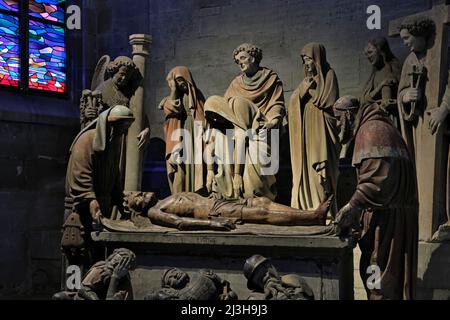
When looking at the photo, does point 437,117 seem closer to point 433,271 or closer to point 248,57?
point 433,271

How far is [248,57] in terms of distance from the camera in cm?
869

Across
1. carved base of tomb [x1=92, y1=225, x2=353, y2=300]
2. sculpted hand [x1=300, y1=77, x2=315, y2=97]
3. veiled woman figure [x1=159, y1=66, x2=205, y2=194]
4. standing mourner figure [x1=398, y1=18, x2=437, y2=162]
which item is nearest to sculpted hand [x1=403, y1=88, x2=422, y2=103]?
standing mourner figure [x1=398, y1=18, x2=437, y2=162]

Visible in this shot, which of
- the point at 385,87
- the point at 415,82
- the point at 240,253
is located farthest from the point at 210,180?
the point at 415,82

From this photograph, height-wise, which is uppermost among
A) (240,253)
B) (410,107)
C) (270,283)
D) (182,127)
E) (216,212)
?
(410,107)

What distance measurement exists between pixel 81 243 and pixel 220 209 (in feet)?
3.98

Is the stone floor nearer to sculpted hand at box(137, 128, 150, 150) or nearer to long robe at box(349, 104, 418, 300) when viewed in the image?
long robe at box(349, 104, 418, 300)

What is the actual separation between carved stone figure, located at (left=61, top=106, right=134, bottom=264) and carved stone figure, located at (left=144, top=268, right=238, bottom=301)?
126 centimetres

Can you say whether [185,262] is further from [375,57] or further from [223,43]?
[223,43]

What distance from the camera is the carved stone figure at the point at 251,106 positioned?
8188 mm

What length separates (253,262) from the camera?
6410mm

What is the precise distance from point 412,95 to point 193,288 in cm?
279

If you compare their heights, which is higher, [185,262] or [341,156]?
[341,156]

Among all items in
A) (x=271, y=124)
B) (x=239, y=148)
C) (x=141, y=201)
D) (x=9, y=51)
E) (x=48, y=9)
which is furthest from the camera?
(x=48, y=9)

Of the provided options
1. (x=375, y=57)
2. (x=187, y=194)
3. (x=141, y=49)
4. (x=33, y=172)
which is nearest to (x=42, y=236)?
(x=33, y=172)
